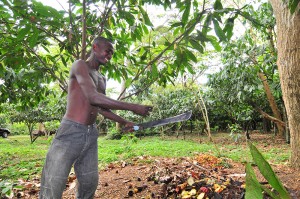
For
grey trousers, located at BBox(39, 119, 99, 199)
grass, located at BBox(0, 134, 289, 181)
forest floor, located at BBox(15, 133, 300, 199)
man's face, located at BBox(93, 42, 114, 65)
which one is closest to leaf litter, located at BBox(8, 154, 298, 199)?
forest floor, located at BBox(15, 133, 300, 199)

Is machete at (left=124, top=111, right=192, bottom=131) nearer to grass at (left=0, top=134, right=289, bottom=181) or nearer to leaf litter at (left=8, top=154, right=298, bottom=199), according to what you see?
leaf litter at (left=8, top=154, right=298, bottom=199)

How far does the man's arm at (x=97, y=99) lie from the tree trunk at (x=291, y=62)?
8.68ft

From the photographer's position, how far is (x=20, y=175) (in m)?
4.52

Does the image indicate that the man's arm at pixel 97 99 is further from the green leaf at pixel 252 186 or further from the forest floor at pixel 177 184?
the forest floor at pixel 177 184

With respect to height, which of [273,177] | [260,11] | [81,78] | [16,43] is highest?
[260,11]

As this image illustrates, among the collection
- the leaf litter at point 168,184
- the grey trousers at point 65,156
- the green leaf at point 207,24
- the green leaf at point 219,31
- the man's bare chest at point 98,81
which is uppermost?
the green leaf at point 207,24

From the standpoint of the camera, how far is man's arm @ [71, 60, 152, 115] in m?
1.62

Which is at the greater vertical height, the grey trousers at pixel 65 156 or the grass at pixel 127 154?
the grey trousers at pixel 65 156

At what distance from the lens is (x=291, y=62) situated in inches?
135

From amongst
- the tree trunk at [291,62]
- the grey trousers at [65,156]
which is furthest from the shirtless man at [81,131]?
the tree trunk at [291,62]

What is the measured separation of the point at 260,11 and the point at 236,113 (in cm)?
404

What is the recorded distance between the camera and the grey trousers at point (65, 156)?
182cm

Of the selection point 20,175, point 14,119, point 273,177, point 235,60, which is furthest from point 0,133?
point 273,177

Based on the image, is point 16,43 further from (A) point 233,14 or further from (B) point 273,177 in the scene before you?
(B) point 273,177
